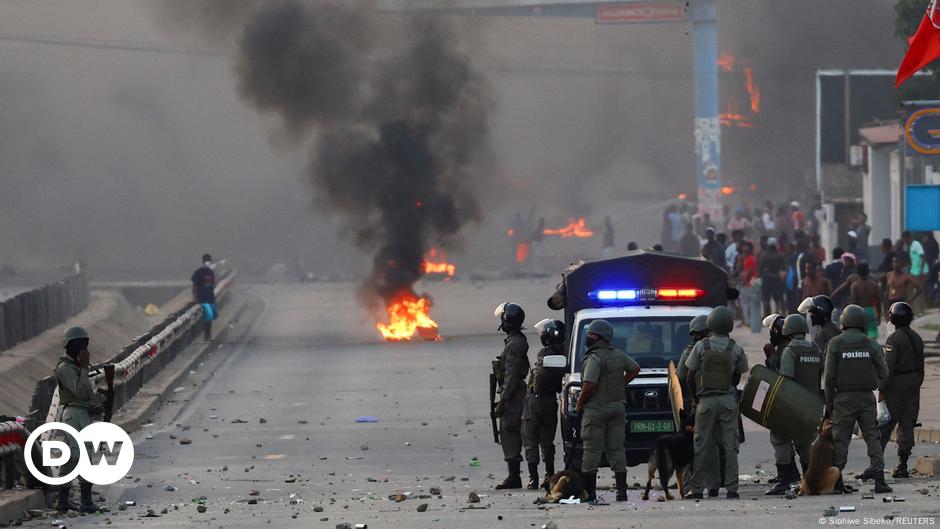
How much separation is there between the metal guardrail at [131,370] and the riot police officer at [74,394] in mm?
327

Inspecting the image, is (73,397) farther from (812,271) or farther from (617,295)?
(812,271)

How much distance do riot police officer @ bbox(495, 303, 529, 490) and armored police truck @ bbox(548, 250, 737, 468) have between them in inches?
17.1

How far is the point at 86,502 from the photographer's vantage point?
12906 millimetres

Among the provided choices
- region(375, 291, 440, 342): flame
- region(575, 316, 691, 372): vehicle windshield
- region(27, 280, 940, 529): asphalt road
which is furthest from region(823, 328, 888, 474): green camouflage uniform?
region(375, 291, 440, 342): flame

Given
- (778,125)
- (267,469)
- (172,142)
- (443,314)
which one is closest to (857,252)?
(443,314)

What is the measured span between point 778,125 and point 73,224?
92.1 ft

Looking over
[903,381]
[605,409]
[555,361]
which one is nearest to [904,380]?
[903,381]

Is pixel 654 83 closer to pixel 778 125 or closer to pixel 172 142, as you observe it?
pixel 778 125

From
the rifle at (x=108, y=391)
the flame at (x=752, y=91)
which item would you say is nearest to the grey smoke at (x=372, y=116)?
the rifle at (x=108, y=391)

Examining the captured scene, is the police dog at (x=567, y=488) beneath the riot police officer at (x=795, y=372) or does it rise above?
beneath

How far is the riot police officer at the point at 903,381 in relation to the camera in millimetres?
13461

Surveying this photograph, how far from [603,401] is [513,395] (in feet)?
5.68

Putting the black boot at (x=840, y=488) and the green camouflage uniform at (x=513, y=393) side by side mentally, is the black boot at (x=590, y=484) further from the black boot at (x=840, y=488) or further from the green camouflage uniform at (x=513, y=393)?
the black boot at (x=840, y=488)

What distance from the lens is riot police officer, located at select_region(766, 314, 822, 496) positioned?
1267 cm
